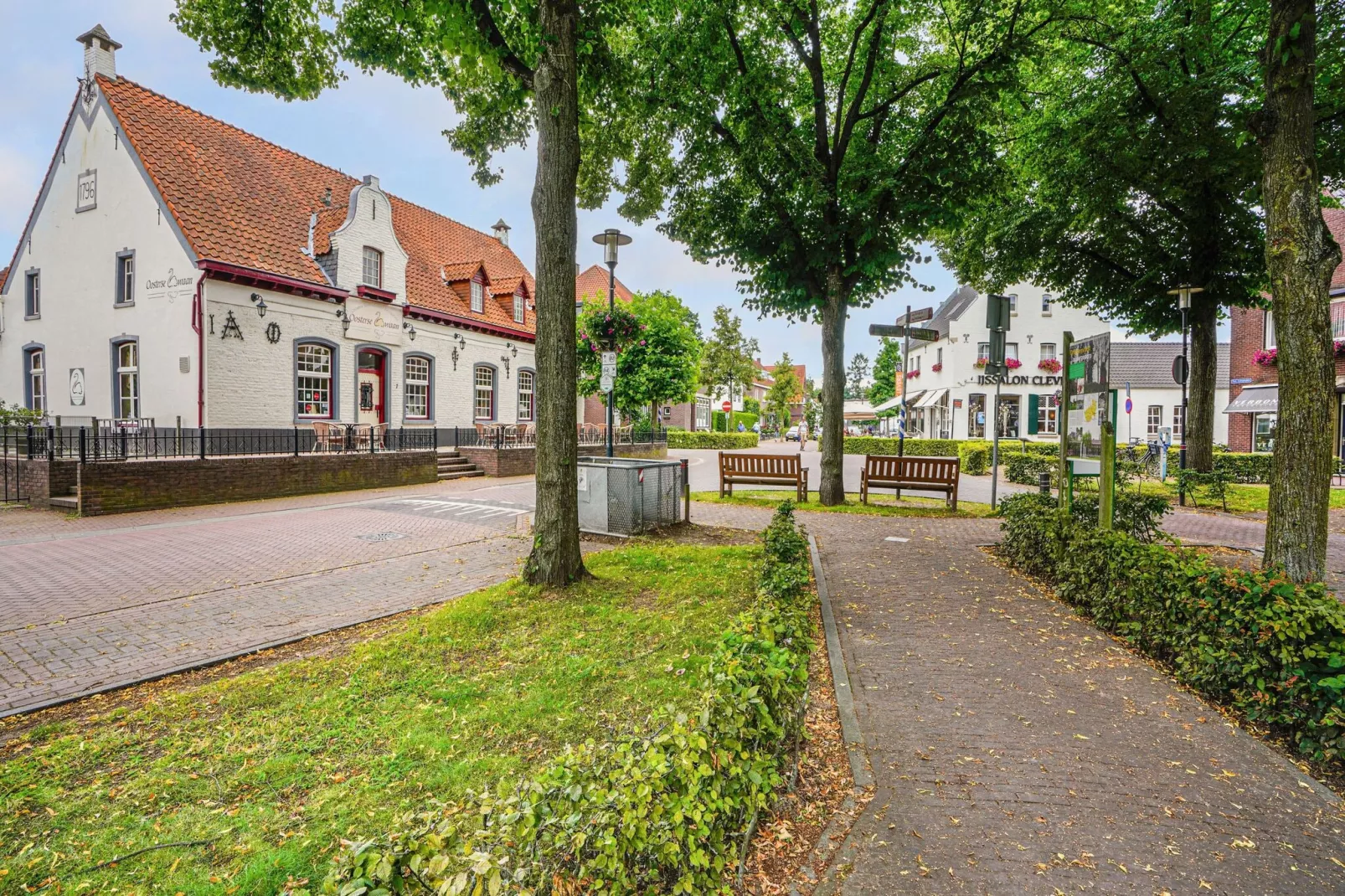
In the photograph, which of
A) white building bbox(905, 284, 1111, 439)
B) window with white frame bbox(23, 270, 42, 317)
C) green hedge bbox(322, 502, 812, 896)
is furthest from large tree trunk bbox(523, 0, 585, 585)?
white building bbox(905, 284, 1111, 439)

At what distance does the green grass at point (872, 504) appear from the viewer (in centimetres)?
1282

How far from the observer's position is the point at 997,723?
3934mm

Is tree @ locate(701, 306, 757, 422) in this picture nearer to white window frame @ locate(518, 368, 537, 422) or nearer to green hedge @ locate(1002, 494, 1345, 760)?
white window frame @ locate(518, 368, 537, 422)

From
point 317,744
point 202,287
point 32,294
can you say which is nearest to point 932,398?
point 202,287

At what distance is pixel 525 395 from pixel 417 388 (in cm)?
603

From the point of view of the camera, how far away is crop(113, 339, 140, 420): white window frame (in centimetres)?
1758

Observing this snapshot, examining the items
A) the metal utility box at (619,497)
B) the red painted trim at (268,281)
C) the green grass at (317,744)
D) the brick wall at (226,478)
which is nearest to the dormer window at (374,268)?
the red painted trim at (268,281)

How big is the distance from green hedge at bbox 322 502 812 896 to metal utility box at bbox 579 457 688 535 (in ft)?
22.5

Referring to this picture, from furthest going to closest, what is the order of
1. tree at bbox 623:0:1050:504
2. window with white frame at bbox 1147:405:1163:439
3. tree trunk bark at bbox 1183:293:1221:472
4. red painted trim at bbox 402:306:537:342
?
window with white frame at bbox 1147:405:1163:439 < red painted trim at bbox 402:306:537:342 < tree trunk bark at bbox 1183:293:1221:472 < tree at bbox 623:0:1050:504

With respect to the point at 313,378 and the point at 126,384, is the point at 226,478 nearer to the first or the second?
the point at 313,378

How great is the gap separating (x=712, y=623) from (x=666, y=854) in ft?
11.5

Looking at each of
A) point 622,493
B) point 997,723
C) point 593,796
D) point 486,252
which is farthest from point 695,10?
point 486,252

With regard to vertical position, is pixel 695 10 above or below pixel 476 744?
above

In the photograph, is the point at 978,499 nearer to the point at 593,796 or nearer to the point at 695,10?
the point at 695,10
